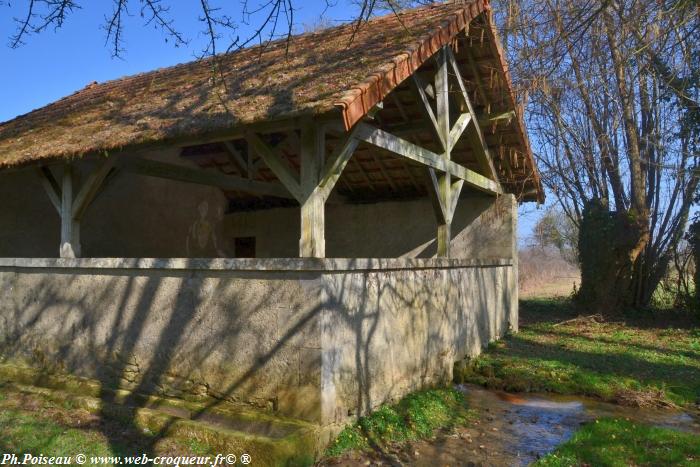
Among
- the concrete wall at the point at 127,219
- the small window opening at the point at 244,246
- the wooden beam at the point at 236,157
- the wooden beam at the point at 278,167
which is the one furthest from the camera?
the small window opening at the point at 244,246

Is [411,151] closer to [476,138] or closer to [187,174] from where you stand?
[476,138]

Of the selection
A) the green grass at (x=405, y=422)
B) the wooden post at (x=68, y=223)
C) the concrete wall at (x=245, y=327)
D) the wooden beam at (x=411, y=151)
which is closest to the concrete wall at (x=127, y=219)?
the wooden post at (x=68, y=223)

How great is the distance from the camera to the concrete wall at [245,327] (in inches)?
182

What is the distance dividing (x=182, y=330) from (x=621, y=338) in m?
8.12

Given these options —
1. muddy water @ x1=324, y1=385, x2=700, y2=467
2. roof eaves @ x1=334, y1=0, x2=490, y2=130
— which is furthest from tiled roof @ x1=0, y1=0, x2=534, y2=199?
muddy water @ x1=324, y1=385, x2=700, y2=467

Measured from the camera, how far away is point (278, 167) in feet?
16.1

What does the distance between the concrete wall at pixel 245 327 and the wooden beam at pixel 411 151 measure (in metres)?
1.13

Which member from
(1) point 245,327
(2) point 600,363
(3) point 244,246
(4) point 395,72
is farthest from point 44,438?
(3) point 244,246

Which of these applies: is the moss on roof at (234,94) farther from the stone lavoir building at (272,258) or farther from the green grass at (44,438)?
the green grass at (44,438)

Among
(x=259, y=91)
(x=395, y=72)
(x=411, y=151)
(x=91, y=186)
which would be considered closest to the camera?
(x=395, y=72)

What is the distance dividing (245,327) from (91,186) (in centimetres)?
239

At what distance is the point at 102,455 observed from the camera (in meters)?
4.43

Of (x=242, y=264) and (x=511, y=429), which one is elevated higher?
(x=242, y=264)

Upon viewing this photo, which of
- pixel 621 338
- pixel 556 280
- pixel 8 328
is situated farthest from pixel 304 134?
pixel 556 280
